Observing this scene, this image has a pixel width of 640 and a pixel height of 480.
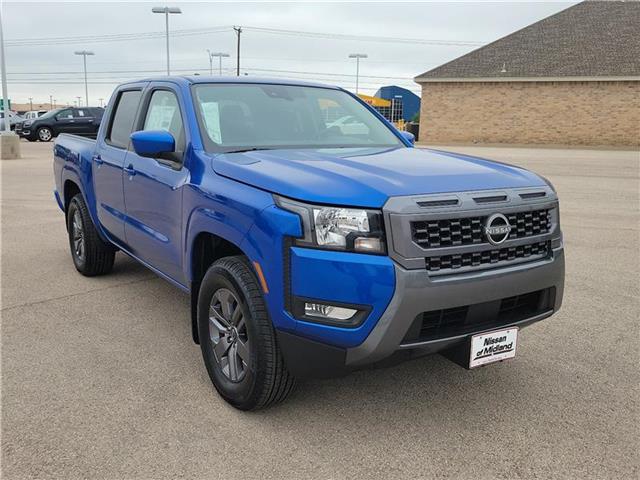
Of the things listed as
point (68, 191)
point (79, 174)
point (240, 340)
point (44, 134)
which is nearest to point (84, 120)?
point (44, 134)

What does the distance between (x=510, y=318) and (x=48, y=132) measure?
103 feet

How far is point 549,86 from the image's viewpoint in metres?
34.2

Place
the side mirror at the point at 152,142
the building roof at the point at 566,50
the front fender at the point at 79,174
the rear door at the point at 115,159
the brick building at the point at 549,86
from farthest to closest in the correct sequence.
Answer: the building roof at the point at 566,50
the brick building at the point at 549,86
the front fender at the point at 79,174
the rear door at the point at 115,159
the side mirror at the point at 152,142

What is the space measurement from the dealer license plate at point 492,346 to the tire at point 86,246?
3886 millimetres

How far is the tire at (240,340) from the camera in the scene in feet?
9.58

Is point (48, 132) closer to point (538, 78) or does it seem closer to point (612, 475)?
point (538, 78)

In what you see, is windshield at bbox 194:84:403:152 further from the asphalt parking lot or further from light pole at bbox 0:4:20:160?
light pole at bbox 0:4:20:160

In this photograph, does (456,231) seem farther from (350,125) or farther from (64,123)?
(64,123)

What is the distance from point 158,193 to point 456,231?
2139 millimetres

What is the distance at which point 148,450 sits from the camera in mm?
2863

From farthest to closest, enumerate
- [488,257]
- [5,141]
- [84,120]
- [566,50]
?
1. [566,50]
2. [84,120]
3. [5,141]
4. [488,257]

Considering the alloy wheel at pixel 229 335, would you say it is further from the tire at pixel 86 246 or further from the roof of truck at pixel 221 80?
the tire at pixel 86 246

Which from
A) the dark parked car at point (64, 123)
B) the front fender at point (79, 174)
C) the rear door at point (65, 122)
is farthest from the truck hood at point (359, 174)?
the rear door at point (65, 122)

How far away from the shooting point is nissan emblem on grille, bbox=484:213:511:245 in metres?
2.83
